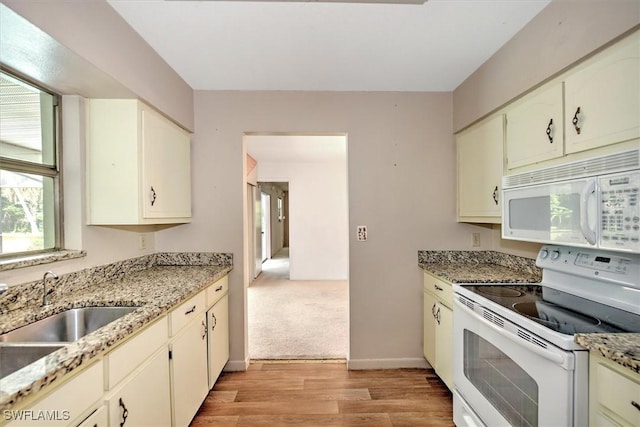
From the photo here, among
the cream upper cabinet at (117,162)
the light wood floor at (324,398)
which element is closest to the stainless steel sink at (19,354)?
the cream upper cabinet at (117,162)

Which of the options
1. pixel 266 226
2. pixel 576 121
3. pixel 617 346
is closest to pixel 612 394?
pixel 617 346

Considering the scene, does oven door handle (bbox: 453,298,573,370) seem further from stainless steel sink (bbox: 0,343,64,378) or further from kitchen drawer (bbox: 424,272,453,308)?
stainless steel sink (bbox: 0,343,64,378)

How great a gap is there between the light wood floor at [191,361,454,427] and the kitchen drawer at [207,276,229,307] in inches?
27.3

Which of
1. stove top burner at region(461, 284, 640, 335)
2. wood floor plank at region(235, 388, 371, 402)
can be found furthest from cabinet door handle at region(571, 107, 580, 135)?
wood floor plank at region(235, 388, 371, 402)

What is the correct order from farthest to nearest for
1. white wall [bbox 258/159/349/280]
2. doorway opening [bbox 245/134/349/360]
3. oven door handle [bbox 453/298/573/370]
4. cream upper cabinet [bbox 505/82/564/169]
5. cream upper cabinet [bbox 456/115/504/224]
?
white wall [bbox 258/159/349/280] < doorway opening [bbox 245/134/349/360] < cream upper cabinet [bbox 456/115/504/224] < cream upper cabinet [bbox 505/82/564/169] < oven door handle [bbox 453/298/573/370]

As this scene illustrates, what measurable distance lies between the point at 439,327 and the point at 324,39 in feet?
7.02

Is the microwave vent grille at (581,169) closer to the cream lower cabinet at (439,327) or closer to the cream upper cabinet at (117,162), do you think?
the cream lower cabinet at (439,327)

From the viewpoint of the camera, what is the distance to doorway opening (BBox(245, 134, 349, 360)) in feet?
11.0

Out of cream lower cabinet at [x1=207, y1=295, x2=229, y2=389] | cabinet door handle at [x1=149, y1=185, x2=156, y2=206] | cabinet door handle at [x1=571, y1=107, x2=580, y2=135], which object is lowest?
cream lower cabinet at [x1=207, y1=295, x2=229, y2=389]

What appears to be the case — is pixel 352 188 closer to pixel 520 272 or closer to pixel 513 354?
pixel 520 272

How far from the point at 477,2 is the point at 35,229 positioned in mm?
2659

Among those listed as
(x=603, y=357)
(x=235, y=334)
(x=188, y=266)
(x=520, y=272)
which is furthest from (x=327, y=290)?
(x=603, y=357)

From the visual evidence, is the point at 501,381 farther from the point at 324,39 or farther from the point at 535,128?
the point at 324,39

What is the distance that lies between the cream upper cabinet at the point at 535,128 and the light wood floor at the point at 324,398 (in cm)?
174
